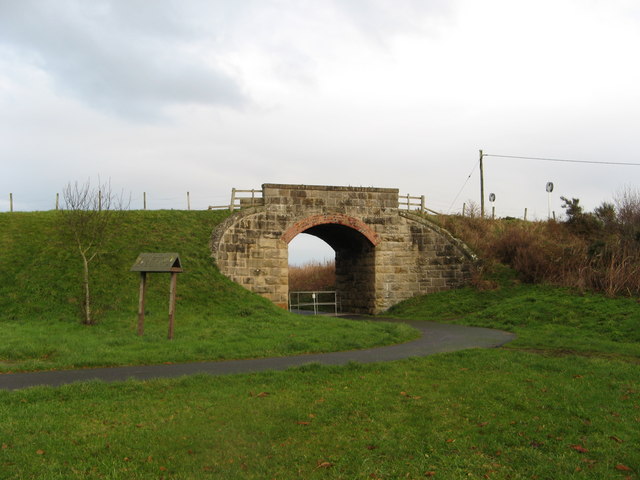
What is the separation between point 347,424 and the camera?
285 inches

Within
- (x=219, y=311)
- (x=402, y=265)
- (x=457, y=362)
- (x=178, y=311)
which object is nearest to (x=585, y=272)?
(x=402, y=265)

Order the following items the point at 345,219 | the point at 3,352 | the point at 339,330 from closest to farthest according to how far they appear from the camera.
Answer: the point at 3,352 → the point at 339,330 → the point at 345,219

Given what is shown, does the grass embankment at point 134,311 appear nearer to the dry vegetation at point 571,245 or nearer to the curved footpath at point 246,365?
the curved footpath at point 246,365

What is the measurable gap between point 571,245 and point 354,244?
11.4 metres

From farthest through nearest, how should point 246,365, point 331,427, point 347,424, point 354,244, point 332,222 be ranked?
point 354,244 → point 332,222 → point 246,365 → point 347,424 → point 331,427

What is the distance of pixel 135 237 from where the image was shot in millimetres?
25469

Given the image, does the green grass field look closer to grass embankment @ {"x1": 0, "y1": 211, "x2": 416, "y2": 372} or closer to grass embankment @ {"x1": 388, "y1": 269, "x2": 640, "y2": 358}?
grass embankment @ {"x1": 0, "y1": 211, "x2": 416, "y2": 372}

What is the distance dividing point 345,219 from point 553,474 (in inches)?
891

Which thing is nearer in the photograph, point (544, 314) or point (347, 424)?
point (347, 424)

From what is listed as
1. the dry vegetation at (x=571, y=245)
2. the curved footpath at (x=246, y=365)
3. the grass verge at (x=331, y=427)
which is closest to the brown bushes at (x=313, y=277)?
the dry vegetation at (x=571, y=245)

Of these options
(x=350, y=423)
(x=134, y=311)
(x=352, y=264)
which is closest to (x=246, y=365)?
(x=350, y=423)

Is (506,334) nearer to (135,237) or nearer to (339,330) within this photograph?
(339,330)

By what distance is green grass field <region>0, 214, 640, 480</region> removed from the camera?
5.86 meters

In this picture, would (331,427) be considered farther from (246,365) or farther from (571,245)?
(571,245)
